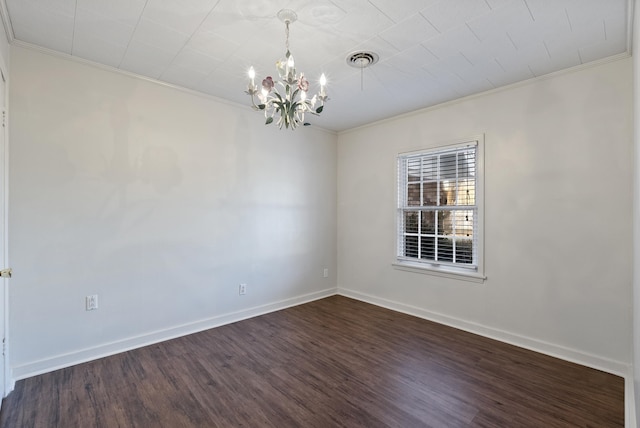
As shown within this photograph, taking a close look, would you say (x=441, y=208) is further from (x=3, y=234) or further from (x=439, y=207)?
(x=3, y=234)

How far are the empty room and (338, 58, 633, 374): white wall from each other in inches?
0.7

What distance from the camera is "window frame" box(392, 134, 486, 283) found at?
3398 mm

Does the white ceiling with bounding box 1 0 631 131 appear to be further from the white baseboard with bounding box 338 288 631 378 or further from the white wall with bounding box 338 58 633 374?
the white baseboard with bounding box 338 288 631 378

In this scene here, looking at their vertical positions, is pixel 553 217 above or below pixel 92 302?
above

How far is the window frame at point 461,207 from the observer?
340 centimetres

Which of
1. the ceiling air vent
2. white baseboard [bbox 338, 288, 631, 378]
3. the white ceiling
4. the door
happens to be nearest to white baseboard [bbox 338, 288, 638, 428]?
white baseboard [bbox 338, 288, 631, 378]

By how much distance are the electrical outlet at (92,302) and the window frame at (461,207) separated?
10.8ft

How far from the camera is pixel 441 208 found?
3.77m

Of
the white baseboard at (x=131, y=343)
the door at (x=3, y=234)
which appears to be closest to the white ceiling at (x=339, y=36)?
the door at (x=3, y=234)

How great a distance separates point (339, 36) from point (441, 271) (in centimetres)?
275

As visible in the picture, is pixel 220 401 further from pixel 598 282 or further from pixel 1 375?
pixel 598 282

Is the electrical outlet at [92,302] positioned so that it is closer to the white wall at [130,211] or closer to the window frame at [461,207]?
the white wall at [130,211]

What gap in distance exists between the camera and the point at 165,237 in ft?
10.4

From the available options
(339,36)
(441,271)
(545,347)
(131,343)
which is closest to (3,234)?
(131,343)
